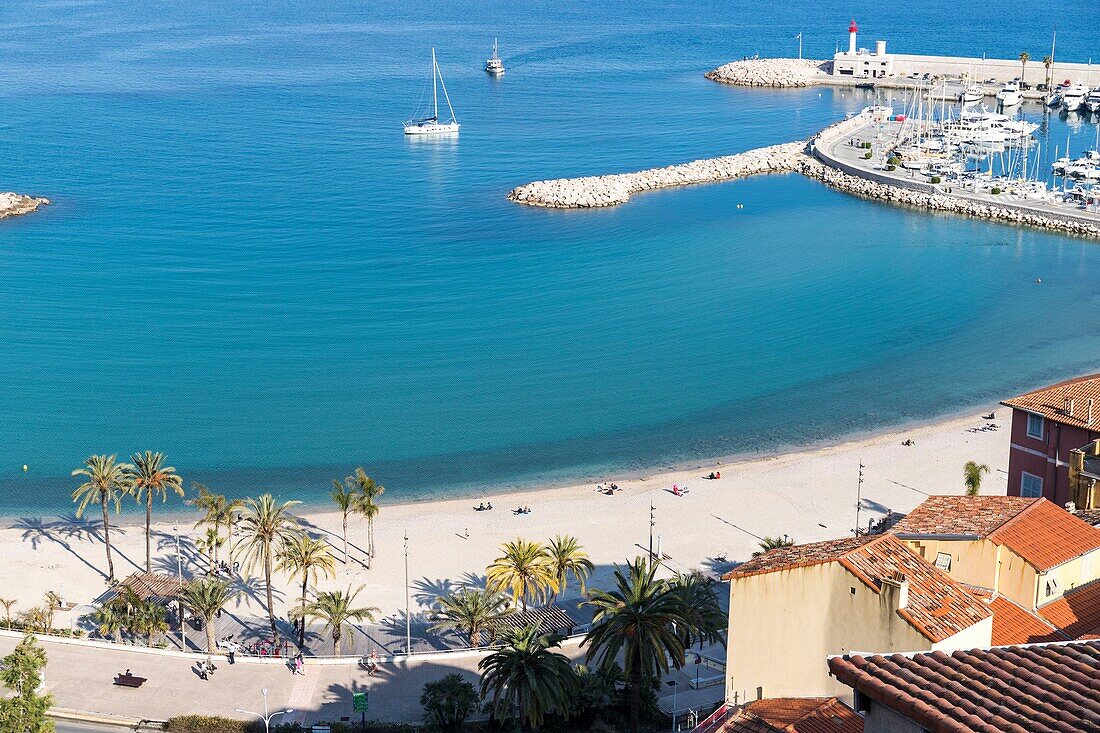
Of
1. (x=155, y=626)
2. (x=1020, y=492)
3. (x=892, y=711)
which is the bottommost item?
(x=155, y=626)

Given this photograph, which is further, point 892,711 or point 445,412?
point 445,412

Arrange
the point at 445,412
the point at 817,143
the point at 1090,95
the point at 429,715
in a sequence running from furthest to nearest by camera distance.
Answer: the point at 1090,95 < the point at 817,143 < the point at 445,412 < the point at 429,715

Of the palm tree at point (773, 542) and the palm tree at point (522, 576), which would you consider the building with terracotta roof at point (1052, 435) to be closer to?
the palm tree at point (773, 542)

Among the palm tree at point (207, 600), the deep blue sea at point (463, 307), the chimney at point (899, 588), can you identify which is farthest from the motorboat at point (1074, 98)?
the chimney at point (899, 588)

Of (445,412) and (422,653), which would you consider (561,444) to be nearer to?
(445,412)

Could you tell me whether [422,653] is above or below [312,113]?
below

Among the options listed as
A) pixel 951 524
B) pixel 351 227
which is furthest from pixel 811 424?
pixel 351 227

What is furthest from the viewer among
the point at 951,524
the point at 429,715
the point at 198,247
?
the point at 198,247
